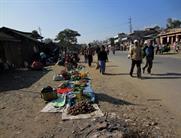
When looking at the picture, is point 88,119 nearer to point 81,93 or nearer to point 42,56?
point 81,93

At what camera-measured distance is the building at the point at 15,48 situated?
22.6m

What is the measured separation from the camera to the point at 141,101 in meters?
9.64

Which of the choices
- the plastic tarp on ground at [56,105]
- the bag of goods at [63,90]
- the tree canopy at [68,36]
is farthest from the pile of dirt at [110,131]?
the tree canopy at [68,36]

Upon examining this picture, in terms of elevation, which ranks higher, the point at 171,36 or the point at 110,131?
the point at 171,36

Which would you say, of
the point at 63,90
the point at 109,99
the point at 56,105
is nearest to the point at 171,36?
the point at 63,90

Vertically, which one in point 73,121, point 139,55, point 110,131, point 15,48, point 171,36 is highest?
point 171,36

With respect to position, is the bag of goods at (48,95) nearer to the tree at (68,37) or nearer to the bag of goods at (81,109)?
the bag of goods at (81,109)

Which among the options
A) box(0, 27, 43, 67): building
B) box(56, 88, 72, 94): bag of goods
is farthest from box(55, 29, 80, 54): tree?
box(56, 88, 72, 94): bag of goods

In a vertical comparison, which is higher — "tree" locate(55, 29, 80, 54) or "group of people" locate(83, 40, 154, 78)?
"tree" locate(55, 29, 80, 54)

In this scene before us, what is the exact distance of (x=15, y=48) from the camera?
86.2 feet

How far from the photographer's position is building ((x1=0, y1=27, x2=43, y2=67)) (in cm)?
2259

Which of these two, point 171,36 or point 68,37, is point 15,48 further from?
point 68,37

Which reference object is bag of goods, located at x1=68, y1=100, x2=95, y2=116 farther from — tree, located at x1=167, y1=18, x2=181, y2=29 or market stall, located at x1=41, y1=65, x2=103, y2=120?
tree, located at x1=167, y1=18, x2=181, y2=29

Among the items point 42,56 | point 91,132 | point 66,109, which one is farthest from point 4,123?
point 42,56
